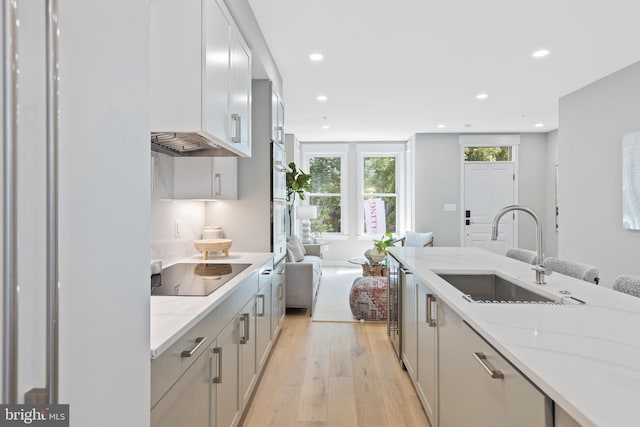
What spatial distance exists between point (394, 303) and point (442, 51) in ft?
7.21

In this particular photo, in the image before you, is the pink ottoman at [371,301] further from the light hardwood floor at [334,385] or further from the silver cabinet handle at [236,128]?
the silver cabinet handle at [236,128]

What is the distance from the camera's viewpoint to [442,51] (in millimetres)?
3291

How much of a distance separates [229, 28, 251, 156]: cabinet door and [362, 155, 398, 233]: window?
18.0 ft

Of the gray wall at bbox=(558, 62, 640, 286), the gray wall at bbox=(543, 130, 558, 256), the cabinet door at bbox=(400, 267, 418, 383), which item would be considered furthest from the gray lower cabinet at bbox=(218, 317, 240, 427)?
the gray wall at bbox=(543, 130, 558, 256)

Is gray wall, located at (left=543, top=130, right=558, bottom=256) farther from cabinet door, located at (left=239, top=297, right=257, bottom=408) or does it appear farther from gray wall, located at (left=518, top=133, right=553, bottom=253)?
cabinet door, located at (left=239, top=297, right=257, bottom=408)

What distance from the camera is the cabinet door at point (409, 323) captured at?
2.38 metres

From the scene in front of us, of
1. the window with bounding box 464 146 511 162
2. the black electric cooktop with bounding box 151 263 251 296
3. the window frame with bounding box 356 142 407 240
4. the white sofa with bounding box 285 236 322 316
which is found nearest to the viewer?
the black electric cooktop with bounding box 151 263 251 296

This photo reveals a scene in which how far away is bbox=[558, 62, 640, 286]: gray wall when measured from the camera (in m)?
3.74

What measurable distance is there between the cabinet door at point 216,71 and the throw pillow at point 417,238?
5.15 metres

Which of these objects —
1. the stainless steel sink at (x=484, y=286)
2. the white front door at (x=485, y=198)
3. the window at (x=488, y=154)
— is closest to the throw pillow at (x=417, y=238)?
the white front door at (x=485, y=198)

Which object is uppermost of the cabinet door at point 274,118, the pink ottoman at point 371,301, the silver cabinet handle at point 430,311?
the cabinet door at point 274,118

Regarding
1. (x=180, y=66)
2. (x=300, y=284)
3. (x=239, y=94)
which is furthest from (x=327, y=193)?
(x=180, y=66)

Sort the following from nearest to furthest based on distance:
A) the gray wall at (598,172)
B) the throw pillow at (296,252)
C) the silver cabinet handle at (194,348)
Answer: the silver cabinet handle at (194,348) → the gray wall at (598,172) → the throw pillow at (296,252)

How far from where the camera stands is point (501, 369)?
111cm
